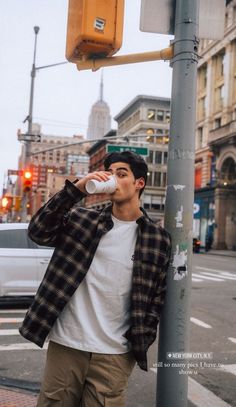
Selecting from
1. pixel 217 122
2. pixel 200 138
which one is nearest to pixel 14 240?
pixel 217 122

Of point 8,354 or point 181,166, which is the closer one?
point 181,166

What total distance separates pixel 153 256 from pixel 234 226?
4599cm

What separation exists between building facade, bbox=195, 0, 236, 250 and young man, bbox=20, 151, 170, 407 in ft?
141

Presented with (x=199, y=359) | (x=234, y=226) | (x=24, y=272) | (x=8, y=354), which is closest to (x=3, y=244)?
(x=24, y=272)

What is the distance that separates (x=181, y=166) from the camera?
321 cm

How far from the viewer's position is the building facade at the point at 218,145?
A: 153 feet

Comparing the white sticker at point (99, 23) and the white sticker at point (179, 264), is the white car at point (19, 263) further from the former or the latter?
the white sticker at point (99, 23)

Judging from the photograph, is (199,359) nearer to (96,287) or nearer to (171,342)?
(171,342)

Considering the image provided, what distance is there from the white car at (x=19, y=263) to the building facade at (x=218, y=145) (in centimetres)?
3733

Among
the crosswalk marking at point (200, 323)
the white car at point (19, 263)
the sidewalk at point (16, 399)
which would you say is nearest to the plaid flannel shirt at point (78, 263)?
the sidewalk at point (16, 399)

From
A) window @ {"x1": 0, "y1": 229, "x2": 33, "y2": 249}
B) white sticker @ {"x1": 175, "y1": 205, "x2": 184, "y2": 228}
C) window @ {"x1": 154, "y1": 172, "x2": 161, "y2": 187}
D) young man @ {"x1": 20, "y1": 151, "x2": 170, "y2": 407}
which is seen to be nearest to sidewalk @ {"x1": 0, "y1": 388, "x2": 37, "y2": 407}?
young man @ {"x1": 20, "y1": 151, "x2": 170, "y2": 407}

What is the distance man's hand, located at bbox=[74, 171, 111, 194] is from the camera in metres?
2.51

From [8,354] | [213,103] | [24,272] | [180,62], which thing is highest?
[213,103]

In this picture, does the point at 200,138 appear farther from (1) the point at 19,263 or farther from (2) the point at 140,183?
(2) the point at 140,183
